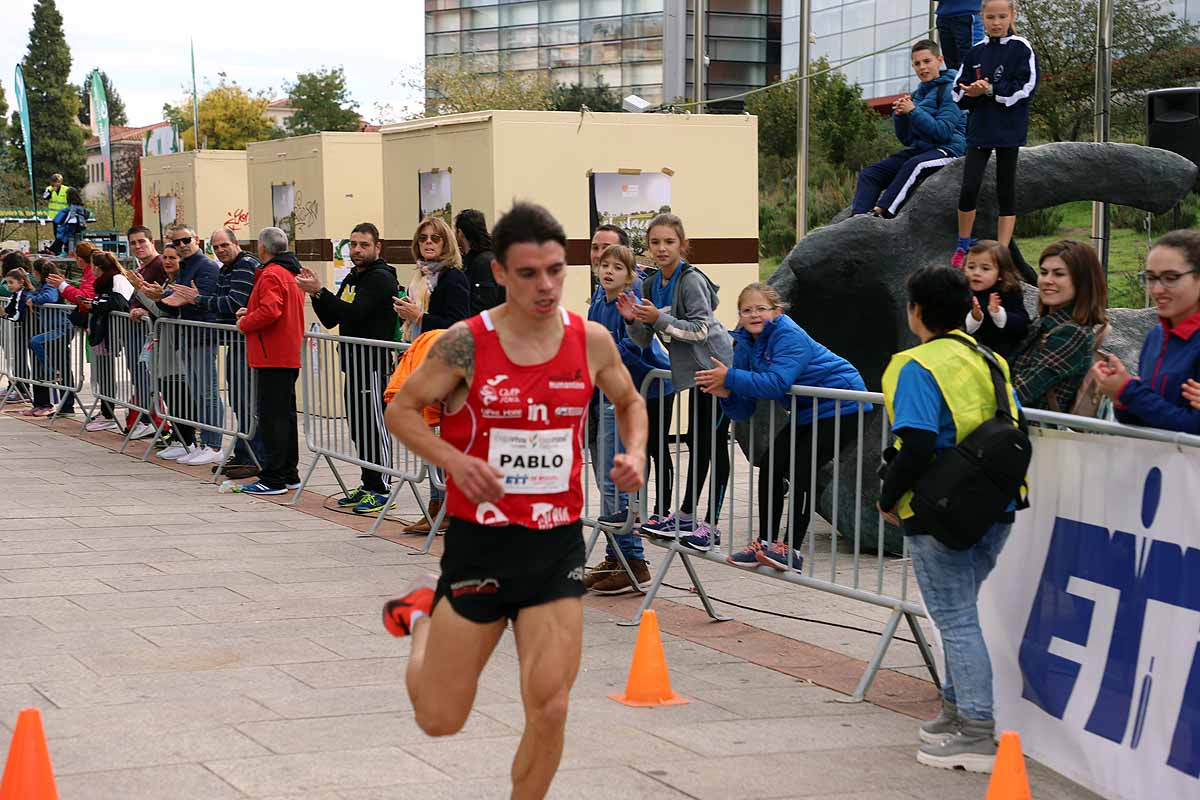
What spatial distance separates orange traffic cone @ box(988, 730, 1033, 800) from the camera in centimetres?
477

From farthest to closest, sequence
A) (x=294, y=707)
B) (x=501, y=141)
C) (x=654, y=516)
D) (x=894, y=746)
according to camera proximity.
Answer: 1. (x=501, y=141)
2. (x=654, y=516)
3. (x=294, y=707)
4. (x=894, y=746)

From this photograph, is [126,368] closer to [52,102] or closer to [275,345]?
[275,345]

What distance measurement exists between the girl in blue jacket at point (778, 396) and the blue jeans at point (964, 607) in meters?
1.44

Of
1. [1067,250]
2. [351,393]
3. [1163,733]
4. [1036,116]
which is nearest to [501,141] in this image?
[351,393]

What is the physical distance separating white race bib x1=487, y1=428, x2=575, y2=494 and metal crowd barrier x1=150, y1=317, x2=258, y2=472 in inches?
335

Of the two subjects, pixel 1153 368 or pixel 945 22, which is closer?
pixel 1153 368

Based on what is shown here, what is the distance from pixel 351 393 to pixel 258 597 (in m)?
2.82

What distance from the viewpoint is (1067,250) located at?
6961mm

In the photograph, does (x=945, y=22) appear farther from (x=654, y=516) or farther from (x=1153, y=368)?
(x=1153, y=368)

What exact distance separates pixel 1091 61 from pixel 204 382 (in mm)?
30731

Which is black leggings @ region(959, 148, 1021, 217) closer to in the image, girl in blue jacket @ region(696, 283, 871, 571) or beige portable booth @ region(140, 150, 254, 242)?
girl in blue jacket @ region(696, 283, 871, 571)

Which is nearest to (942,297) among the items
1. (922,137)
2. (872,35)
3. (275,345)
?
(922,137)

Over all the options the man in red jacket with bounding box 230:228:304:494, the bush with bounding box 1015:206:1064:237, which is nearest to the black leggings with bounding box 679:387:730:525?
the man in red jacket with bounding box 230:228:304:494

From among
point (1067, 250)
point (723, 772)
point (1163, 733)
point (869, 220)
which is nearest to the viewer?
point (1163, 733)
